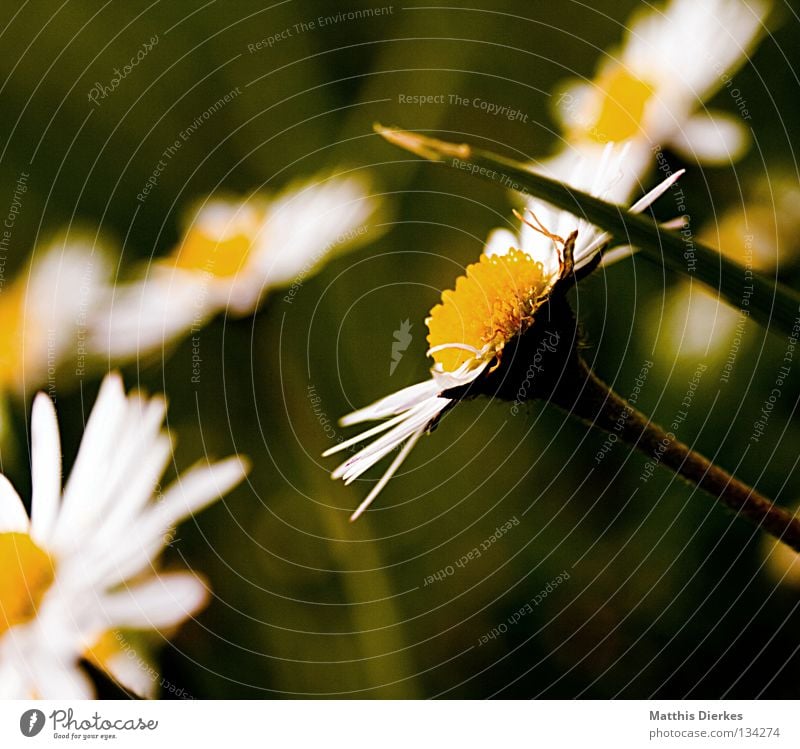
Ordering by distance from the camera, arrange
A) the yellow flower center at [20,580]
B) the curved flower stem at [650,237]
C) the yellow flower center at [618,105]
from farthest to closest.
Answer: the yellow flower center at [618,105]
the yellow flower center at [20,580]
the curved flower stem at [650,237]

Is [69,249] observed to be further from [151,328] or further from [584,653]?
[584,653]

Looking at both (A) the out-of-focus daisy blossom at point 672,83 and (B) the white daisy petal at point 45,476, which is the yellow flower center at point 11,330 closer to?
(B) the white daisy petal at point 45,476

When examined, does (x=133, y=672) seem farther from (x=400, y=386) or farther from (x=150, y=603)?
(x=400, y=386)

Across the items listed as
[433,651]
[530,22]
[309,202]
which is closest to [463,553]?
[433,651]

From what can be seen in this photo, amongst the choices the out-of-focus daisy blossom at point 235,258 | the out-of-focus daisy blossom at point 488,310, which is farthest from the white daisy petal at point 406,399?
the out-of-focus daisy blossom at point 235,258

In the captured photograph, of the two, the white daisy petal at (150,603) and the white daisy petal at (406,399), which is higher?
the white daisy petal at (406,399)
